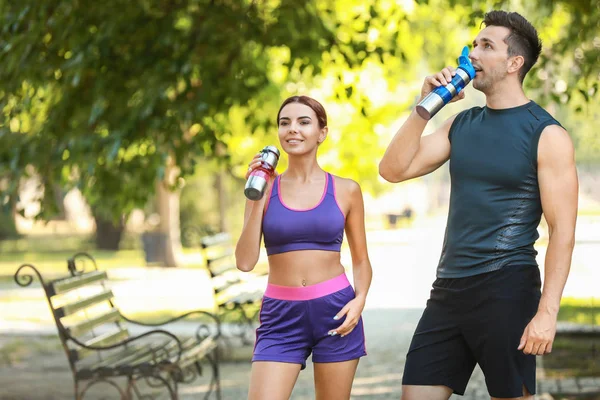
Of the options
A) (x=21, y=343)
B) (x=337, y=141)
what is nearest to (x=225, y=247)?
(x=21, y=343)

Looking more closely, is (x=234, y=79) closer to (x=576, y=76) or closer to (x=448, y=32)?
(x=576, y=76)

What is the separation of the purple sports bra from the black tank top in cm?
57

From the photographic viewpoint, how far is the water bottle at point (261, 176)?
4062 millimetres

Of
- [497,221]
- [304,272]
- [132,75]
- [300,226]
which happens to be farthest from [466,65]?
[132,75]

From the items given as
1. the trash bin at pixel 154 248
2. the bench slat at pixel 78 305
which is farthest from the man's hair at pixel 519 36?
the trash bin at pixel 154 248

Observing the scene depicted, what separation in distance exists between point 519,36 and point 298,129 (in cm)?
100

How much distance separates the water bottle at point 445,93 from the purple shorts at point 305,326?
920 mm

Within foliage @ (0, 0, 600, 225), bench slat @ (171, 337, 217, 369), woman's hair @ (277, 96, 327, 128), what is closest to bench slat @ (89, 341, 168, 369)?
bench slat @ (171, 337, 217, 369)

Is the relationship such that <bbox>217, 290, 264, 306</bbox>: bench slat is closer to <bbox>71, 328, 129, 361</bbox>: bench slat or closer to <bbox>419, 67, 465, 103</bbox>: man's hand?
<bbox>71, 328, 129, 361</bbox>: bench slat

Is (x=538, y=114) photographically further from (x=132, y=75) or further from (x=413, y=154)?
(x=132, y=75)

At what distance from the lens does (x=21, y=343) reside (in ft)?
44.4

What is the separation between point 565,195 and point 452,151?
50 cm

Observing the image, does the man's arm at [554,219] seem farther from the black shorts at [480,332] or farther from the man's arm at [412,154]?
the man's arm at [412,154]

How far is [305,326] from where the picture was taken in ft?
14.5
